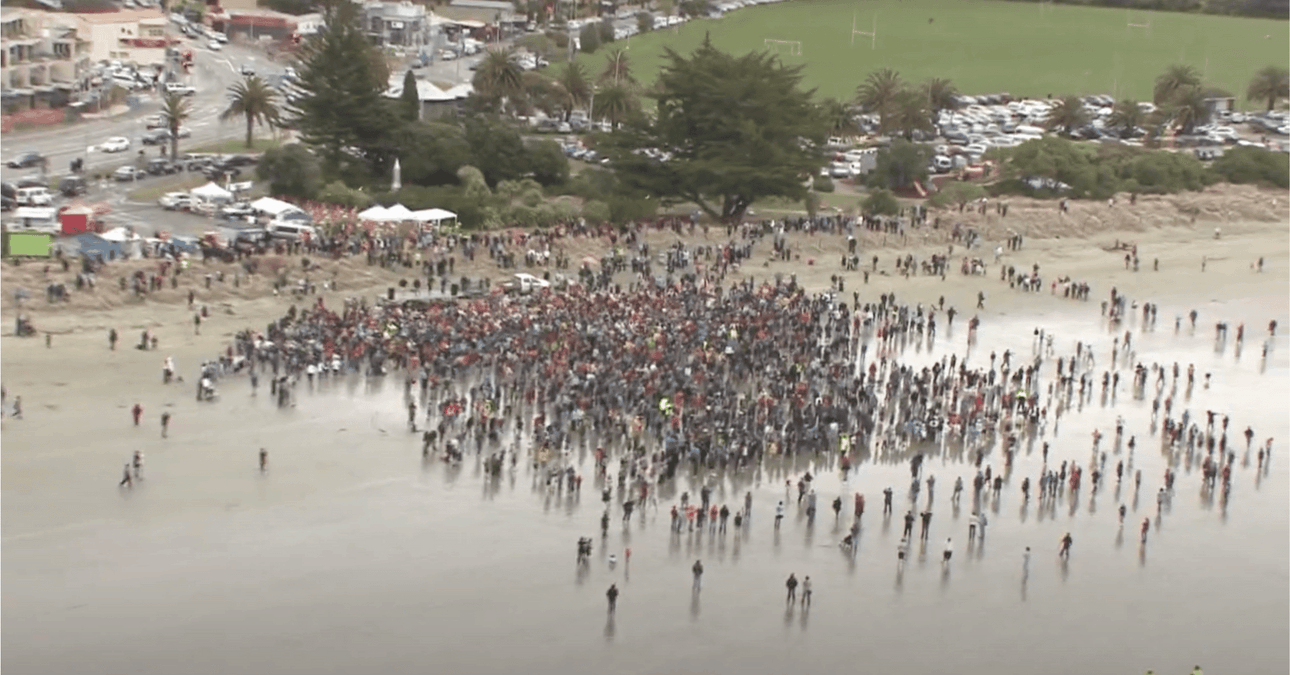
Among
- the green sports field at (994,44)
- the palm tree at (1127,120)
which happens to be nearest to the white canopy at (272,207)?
the palm tree at (1127,120)

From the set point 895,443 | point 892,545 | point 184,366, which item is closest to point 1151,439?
point 895,443

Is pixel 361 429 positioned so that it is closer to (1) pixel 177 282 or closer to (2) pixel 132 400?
(2) pixel 132 400

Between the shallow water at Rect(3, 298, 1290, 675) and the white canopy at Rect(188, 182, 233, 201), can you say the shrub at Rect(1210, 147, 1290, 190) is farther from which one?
the shallow water at Rect(3, 298, 1290, 675)

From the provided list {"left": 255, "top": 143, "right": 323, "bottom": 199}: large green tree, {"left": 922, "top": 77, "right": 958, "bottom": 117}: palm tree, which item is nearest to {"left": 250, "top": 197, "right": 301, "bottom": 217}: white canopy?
{"left": 255, "top": 143, "right": 323, "bottom": 199}: large green tree

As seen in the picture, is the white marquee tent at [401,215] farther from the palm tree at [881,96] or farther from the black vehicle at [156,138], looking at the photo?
the palm tree at [881,96]

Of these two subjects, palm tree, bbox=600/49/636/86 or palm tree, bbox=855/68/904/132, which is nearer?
palm tree, bbox=855/68/904/132

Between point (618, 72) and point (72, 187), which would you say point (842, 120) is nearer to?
point (618, 72)

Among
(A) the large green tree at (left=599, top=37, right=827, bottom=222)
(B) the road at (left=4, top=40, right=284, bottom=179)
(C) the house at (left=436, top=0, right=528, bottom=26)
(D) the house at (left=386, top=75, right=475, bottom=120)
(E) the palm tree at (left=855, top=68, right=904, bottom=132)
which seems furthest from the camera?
(C) the house at (left=436, top=0, right=528, bottom=26)

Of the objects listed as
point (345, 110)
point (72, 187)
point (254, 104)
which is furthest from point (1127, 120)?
point (72, 187)
